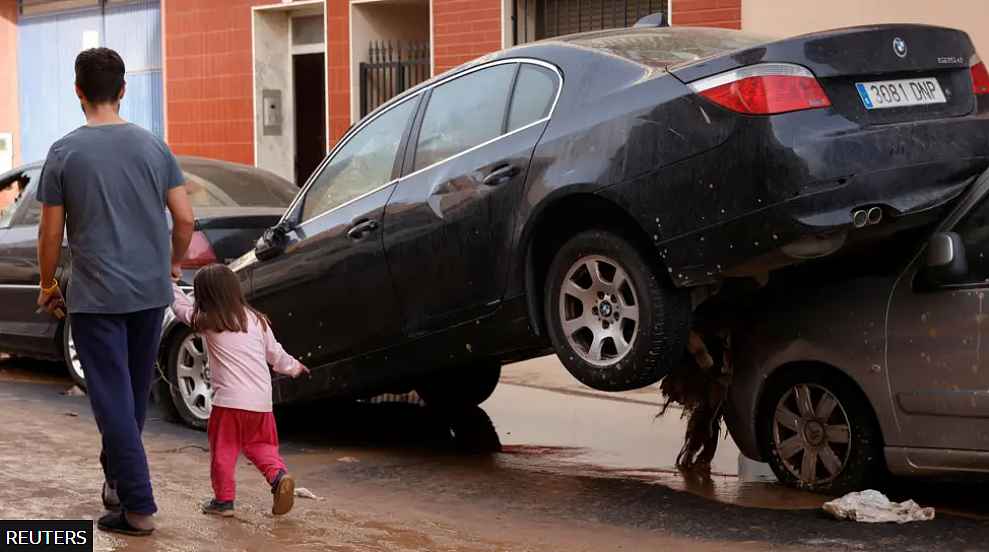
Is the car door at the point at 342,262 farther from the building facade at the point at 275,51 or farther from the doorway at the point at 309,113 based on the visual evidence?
the doorway at the point at 309,113

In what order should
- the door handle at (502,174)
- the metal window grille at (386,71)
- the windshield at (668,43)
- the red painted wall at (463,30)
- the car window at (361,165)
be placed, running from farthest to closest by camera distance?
the metal window grille at (386,71) < the red painted wall at (463,30) < the car window at (361,165) < the door handle at (502,174) < the windshield at (668,43)

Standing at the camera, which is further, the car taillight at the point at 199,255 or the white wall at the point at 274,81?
the white wall at the point at 274,81

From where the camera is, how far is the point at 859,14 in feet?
40.1

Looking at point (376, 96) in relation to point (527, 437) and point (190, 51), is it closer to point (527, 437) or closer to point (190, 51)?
point (190, 51)

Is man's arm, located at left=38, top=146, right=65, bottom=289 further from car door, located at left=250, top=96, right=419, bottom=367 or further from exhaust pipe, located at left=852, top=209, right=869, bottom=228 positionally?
exhaust pipe, located at left=852, top=209, right=869, bottom=228

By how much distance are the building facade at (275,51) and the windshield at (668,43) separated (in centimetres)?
654

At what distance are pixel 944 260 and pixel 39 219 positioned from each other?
5.69 m

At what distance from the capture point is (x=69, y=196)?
209 inches

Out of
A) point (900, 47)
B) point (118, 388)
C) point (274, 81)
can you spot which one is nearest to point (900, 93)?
point (900, 47)

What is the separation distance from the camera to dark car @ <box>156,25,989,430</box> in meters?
5.50

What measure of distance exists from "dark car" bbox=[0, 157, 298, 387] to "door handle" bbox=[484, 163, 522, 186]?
9.15 ft

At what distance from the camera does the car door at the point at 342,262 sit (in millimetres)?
6953

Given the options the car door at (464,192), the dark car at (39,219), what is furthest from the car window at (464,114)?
the dark car at (39,219)

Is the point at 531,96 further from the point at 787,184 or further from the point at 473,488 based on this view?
the point at 473,488
